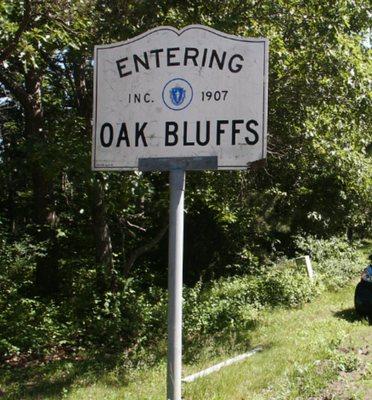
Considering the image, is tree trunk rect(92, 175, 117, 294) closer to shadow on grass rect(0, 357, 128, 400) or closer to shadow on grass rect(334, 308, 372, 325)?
shadow on grass rect(0, 357, 128, 400)

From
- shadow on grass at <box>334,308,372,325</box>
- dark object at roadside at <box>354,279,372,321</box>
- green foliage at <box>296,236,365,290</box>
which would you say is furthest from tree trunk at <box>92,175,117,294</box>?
green foliage at <box>296,236,365,290</box>

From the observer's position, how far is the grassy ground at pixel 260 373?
5.65 meters

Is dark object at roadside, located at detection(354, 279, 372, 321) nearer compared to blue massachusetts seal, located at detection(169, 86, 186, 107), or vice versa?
blue massachusetts seal, located at detection(169, 86, 186, 107)

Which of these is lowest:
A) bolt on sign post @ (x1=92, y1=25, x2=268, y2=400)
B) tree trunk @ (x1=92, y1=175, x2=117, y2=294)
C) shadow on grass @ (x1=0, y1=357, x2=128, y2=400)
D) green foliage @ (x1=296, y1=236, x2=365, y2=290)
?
shadow on grass @ (x1=0, y1=357, x2=128, y2=400)

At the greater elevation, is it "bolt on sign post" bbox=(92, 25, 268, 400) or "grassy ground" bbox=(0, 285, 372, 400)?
"bolt on sign post" bbox=(92, 25, 268, 400)

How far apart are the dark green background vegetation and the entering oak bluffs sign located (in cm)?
348

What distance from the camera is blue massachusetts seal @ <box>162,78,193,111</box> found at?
121 inches

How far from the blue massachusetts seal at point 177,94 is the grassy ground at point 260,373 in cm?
342

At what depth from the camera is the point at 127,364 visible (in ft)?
25.7

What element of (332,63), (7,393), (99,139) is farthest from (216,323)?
(99,139)

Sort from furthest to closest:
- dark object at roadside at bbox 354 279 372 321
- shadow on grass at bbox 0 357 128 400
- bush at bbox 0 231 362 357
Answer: dark object at roadside at bbox 354 279 372 321 → bush at bbox 0 231 362 357 → shadow on grass at bbox 0 357 128 400

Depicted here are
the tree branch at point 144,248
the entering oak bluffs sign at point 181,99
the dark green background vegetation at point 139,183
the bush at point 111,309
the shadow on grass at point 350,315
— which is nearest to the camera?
the entering oak bluffs sign at point 181,99

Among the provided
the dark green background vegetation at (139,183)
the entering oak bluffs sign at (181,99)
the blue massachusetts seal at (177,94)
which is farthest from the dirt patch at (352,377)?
the blue massachusetts seal at (177,94)

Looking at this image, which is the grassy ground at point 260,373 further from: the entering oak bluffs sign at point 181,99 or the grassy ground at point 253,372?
the entering oak bluffs sign at point 181,99
